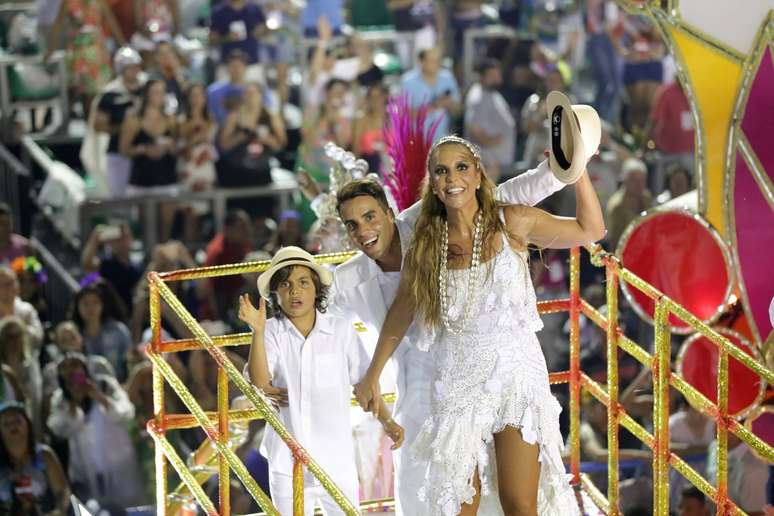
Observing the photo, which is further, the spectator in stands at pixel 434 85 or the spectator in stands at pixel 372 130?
the spectator in stands at pixel 434 85

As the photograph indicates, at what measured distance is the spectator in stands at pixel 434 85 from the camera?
50.6ft

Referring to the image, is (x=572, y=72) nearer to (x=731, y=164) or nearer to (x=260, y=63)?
(x=260, y=63)

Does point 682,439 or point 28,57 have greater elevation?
point 28,57

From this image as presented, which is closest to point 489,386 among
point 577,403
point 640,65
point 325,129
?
point 577,403

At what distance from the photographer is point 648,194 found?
1380 cm

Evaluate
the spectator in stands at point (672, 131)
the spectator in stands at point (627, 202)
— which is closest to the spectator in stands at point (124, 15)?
the spectator in stands at point (672, 131)

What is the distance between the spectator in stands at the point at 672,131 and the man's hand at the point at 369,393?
805 centimetres

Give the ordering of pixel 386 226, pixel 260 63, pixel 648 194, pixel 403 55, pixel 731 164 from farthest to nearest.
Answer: pixel 403 55 → pixel 260 63 → pixel 648 194 → pixel 731 164 → pixel 386 226

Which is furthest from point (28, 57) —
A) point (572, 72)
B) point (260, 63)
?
point (572, 72)

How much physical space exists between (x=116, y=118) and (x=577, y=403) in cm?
685

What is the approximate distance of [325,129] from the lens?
1496 cm

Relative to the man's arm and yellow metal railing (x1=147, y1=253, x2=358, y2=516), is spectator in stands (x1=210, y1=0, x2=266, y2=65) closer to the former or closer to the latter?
yellow metal railing (x1=147, y1=253, x2=358, y2=516)

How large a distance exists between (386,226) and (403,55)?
391 inches

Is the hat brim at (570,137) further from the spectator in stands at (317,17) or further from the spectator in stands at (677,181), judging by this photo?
the spectator in stands at (317,17)
